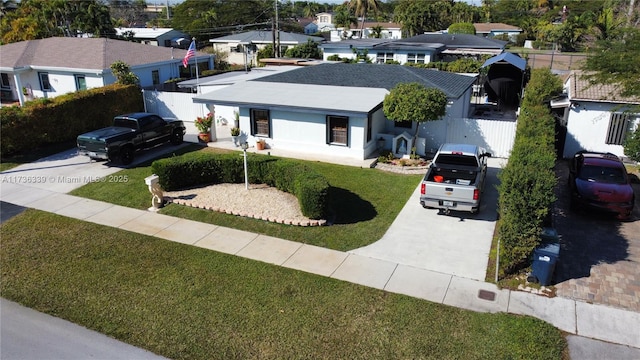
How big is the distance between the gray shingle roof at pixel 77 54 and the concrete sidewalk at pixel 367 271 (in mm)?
17769

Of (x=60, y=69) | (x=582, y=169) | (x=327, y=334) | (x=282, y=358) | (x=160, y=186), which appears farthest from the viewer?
(x=60, y=69)

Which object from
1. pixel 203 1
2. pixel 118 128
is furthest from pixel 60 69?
pixel 203 1

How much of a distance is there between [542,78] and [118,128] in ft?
62.9

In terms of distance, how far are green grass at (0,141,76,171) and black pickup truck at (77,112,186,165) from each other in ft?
8.09

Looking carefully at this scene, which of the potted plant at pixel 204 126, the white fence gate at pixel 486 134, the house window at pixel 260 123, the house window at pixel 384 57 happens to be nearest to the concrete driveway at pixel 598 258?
the white fence gate at pixel 486 134

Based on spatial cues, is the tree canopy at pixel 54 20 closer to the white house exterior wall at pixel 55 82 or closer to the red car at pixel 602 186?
the white house exterior wall at pixel 55 82

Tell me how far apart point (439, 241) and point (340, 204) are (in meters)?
3.60

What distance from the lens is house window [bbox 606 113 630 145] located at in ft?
61.5

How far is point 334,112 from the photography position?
1866 centimetres

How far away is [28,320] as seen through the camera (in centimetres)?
938

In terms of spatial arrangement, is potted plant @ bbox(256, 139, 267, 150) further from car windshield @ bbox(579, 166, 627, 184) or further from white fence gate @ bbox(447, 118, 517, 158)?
car windshield @ bbox(579, 166, 627, 184)

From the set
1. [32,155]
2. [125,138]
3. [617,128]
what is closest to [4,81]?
[32,155]

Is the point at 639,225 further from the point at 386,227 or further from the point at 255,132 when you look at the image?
the point at 255,132

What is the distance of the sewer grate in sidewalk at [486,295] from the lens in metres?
9.91
